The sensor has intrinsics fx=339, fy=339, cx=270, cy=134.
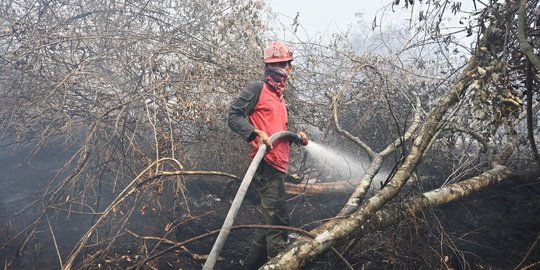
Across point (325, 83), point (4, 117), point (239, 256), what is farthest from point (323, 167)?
point (4, 117)

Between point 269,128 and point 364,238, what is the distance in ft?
4.54

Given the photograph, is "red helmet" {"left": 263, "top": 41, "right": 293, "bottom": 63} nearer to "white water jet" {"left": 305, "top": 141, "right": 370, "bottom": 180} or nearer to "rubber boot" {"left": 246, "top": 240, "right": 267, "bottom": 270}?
"rubber boot" {"left": 246, "top": 240, "right": 267, "bottom": 270}

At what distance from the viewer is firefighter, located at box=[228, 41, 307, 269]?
9.49 ft

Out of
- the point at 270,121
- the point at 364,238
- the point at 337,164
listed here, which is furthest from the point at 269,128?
the point at 337,164

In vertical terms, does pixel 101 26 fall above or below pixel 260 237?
above

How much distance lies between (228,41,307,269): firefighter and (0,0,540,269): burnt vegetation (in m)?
0.47

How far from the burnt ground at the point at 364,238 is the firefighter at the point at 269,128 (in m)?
0.40

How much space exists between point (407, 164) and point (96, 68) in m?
4.96

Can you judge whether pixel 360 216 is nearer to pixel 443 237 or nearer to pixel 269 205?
pixel 269 205

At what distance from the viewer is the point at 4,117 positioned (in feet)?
16.4

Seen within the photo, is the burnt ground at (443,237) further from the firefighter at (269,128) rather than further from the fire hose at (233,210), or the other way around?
the fire hose at (233,210)

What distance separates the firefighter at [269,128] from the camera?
9.49 feet

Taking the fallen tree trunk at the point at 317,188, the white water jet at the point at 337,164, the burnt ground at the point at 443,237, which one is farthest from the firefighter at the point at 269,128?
the white water jet at the point at 337,164

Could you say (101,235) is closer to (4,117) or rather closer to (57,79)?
(57,79)
